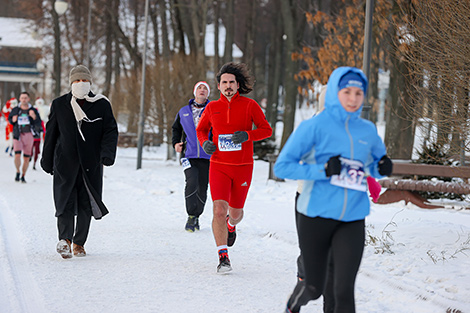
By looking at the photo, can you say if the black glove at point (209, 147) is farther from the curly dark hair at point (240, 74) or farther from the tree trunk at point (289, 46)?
the tree trunk at point (289, 46)

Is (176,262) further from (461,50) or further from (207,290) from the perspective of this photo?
(461,50)

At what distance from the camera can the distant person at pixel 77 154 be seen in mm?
7668

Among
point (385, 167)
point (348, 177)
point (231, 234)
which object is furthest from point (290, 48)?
point (348, 177)

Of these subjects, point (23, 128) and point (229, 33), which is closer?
point (23, 128)

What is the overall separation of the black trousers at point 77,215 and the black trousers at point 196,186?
93.8 inches

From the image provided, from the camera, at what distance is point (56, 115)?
7699 millimetres

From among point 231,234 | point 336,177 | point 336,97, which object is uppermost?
point 336,97

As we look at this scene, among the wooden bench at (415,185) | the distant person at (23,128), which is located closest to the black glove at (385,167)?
the wooden bench at (415,185)

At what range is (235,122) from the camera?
743 cm

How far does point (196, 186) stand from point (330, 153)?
567 centimetres

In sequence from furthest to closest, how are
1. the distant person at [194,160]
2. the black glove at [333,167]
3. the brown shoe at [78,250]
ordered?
the distant person at [194,160] < the brown shoe at [78,250] < the black glove at [333,167]

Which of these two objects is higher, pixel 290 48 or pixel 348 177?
pixel 290 48

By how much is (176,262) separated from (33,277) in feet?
5.37

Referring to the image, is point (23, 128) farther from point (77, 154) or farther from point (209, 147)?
point (209, 147)
